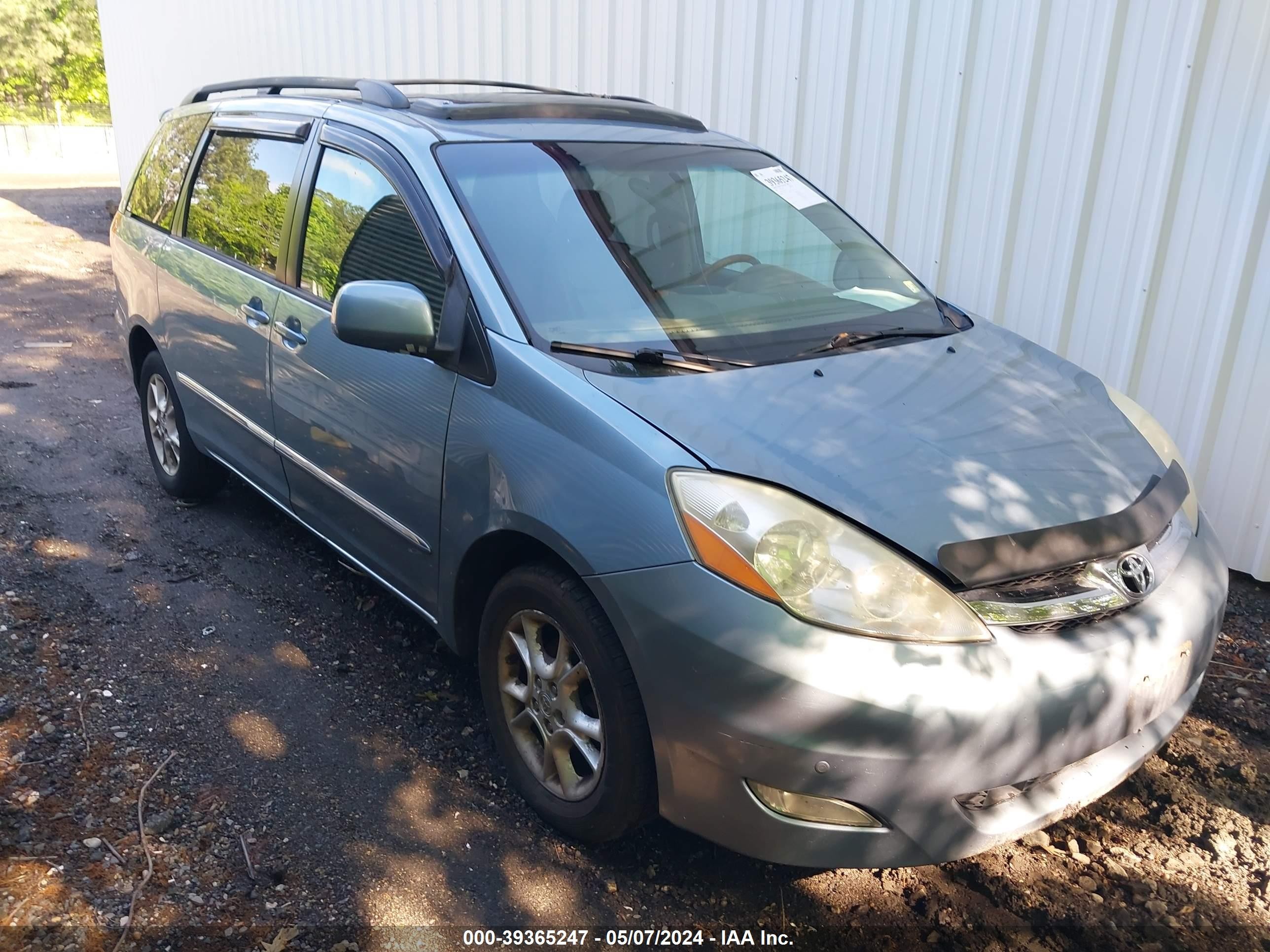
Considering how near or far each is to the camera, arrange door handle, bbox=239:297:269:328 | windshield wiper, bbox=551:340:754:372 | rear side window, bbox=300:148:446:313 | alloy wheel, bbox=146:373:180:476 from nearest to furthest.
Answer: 1. windshield wiper, bbox=551:340:754:372
2. rear side window, bbox=300:148:446:313
3. door handle, bbox=239:297:269:328
4. alloy wheel, bbox=146:373:180:476

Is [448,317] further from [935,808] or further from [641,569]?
[935,808]

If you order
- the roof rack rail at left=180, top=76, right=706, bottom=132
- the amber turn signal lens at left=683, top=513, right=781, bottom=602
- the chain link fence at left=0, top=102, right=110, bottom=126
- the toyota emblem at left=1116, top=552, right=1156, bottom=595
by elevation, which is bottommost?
the chain link fence at left=0, top=102, right=110, bottom=126

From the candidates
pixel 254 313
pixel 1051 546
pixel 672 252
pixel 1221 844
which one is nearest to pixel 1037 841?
pixel 1221 844

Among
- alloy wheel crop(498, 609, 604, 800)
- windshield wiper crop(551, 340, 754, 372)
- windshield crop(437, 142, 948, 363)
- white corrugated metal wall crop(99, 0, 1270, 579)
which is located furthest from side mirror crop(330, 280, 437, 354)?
white corrugated metal wall crop(99, 0, 1270, 579)

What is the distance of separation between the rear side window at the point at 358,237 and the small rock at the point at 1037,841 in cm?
229

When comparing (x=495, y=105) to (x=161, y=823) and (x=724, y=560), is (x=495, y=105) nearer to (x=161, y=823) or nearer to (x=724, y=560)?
(x=724, y=560)

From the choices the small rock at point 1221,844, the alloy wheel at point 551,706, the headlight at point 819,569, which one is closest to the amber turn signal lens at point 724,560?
the headlight at point 819,569

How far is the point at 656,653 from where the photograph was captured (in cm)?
230

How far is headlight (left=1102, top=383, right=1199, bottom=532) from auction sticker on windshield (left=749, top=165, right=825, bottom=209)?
129 cm

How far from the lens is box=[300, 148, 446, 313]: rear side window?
309 cm

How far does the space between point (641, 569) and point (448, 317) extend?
3.39 ft

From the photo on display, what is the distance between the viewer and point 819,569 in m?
2.23

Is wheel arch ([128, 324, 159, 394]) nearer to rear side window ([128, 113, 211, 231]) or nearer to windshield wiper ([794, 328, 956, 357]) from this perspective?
rear side window ([128, 113, 211, 231])

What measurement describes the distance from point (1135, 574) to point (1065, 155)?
2.98 metres
